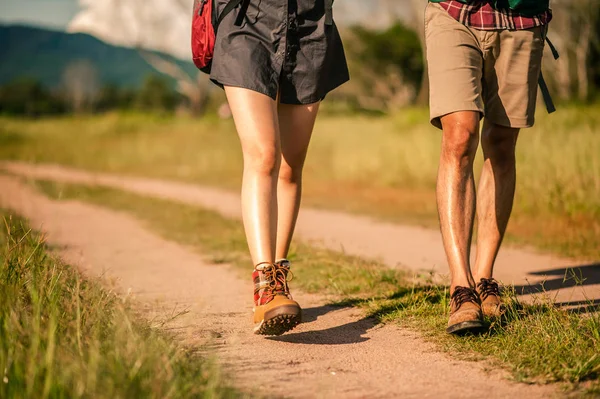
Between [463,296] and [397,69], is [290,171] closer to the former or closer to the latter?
[463,296]

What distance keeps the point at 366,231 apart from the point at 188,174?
9.73 m

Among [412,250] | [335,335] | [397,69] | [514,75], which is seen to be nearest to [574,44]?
[397,69]

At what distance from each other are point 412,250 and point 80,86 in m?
78.9

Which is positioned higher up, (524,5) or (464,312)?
(524,5)

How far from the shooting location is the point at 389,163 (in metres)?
12.6

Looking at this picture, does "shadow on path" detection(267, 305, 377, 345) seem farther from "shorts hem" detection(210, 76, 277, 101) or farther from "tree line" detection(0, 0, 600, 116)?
"tree line" detection(0, 0, 600, 116)

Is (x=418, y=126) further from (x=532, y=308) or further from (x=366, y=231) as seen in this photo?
(x=532, y=308)

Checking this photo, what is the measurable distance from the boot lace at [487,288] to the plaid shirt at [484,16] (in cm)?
125

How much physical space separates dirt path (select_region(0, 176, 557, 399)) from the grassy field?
9.42 ft

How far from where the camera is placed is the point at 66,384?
219cm

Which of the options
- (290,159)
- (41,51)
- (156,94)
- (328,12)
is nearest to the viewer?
(328,12)

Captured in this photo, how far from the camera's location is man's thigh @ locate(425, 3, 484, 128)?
11.5ft

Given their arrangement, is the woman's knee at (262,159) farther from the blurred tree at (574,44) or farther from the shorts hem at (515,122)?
the blurred tree at (574,44)

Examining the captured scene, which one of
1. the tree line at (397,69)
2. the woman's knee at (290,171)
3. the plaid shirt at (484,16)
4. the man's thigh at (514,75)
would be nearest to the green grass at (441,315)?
the woman's knee at (290,171)
